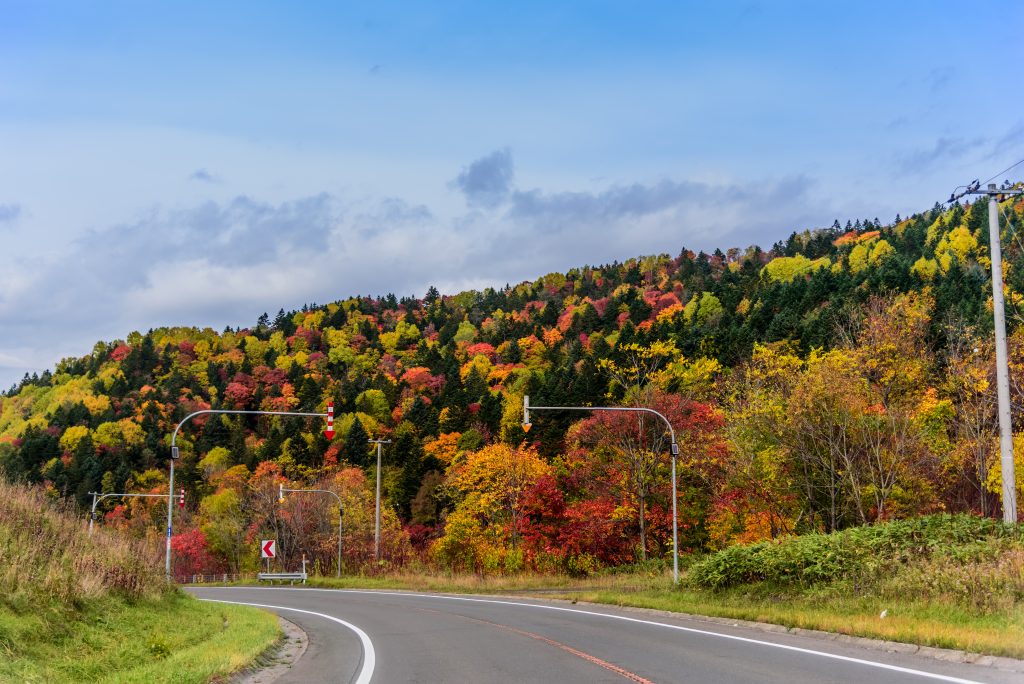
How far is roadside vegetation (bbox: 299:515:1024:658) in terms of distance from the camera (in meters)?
14.0

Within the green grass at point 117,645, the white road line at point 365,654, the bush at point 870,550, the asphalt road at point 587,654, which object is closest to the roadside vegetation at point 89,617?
the green grass at point 117,645

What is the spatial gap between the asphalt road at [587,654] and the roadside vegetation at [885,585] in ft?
3.12

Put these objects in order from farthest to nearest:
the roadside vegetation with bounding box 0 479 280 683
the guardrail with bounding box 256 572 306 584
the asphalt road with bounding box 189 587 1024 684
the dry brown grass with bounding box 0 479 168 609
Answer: the guardrail with bounding box 256 572 306 584, the dry brown grass with bounding box 0 479 168 609, the roadside vegetation with bounding box 0 479 280 683, the asphalt road with bounding box 189 587 1024 684

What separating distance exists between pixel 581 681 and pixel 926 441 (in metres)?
28.7

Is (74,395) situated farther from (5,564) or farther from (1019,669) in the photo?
(1019,669)

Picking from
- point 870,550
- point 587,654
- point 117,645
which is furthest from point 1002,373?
point 117,645

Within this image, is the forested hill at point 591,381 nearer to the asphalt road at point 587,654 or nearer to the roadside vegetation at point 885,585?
the roadside vegetation at point 885,585

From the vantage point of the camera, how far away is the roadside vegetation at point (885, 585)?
1396 cm

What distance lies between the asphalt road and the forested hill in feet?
37.1

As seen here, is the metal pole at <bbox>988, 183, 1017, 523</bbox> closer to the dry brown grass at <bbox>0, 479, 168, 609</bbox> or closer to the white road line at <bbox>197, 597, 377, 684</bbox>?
the white road line at <bbox>197, 597, 377, 684</bbox>

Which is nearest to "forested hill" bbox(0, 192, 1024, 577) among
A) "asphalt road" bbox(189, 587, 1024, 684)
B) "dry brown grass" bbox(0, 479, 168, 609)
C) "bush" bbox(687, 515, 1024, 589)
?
"dry brown grass" bbox(0, 479, 168, 609)

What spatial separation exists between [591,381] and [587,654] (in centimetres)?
6250

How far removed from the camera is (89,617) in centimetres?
1372

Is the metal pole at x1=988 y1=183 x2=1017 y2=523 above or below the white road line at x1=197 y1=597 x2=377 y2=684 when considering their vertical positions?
above
